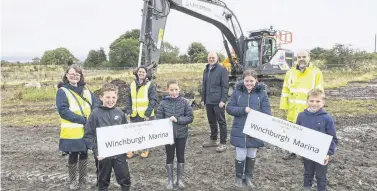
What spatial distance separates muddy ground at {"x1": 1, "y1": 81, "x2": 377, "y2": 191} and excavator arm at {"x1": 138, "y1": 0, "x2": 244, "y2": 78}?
285 centimetres

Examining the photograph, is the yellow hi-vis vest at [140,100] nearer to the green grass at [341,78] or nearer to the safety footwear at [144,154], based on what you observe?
the safety footwear at [144,154]

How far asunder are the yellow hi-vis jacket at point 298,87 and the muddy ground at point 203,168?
99 cm

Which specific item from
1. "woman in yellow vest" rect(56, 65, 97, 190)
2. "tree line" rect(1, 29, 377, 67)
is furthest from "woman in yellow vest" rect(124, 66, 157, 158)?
"tree line" rect(1, 29, 377, 67)

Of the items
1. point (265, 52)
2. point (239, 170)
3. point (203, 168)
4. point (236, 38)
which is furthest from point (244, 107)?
point (265, 52)

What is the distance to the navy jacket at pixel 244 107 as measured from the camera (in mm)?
5105

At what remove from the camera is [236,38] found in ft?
49.1

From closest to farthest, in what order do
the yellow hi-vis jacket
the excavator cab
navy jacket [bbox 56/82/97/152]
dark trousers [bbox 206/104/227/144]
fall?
navy jacket [bbox 56/82/97/152]
the yellow hi-vis jacket
dark trousers [bbox 206/104/227/144]
the excavator cab

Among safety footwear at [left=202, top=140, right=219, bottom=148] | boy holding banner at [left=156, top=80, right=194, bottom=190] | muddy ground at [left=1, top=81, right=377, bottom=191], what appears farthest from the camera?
safety footwear at [left=202, top=140, right=219, bottom=148]

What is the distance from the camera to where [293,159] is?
6.53m

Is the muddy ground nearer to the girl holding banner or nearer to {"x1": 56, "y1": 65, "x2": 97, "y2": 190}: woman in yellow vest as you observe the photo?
the girl holding banner

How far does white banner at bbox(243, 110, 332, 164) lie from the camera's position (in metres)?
4.41

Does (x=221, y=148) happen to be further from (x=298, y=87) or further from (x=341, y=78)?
(x=341, y=78)

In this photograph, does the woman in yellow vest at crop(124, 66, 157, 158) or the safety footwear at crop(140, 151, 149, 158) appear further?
the safety footwear at crop(140, 151, 149, 158)

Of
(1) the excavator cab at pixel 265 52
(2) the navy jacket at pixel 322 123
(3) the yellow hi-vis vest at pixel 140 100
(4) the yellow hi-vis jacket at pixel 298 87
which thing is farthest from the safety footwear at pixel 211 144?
(1) the excavator cab at pixel 265 52
